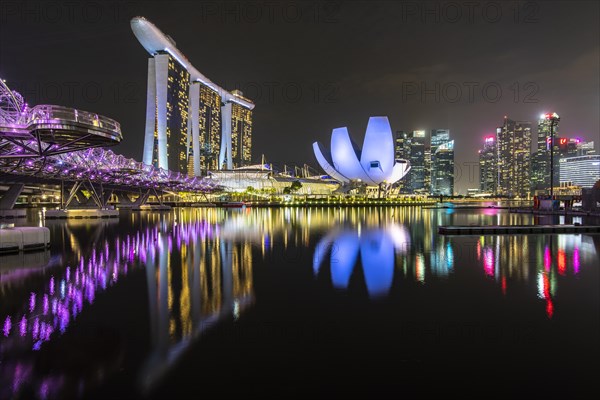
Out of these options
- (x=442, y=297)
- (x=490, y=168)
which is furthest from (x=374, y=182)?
(x=490, y=168)

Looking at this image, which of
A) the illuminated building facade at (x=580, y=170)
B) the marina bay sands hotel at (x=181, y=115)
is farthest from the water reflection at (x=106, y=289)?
the illuminated building facade at (x=580, y=170)

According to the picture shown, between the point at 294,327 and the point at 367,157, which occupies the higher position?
the point at 367,157

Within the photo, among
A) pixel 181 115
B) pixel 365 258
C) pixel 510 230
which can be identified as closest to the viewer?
pixel 365 258

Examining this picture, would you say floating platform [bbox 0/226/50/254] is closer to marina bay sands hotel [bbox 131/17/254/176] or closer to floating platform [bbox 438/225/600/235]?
floating platform [bbox 438/225/600/235]

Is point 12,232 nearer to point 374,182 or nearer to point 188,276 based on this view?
point 188,276

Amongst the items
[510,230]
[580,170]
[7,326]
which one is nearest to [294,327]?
[7,326]

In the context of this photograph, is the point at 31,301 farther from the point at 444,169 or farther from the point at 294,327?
the point at 444,169

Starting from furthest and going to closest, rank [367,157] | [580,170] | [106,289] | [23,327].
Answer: [580,170] → [367,157] → [106,289] → [23,327]
